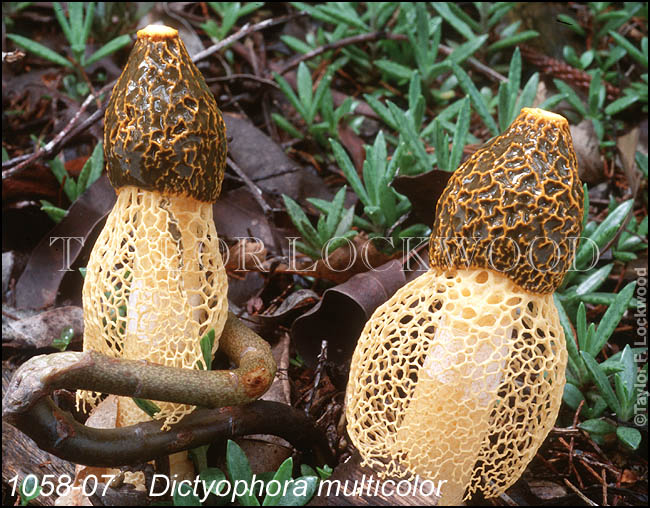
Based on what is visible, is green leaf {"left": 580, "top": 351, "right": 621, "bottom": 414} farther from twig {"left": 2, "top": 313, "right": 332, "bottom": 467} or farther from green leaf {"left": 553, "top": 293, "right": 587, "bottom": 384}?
twig {"left": 2, "top": 313, "right": 332, "bottom": 467}

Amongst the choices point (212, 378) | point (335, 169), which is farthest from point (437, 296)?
point (335, 169)

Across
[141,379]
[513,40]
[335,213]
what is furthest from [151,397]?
[513,40]

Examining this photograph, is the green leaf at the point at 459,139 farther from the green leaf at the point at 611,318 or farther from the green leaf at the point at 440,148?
the green leaf at the point at 611,318

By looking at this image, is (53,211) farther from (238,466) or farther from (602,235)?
(602,235)

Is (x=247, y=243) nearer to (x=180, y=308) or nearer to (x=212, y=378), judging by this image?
(x=180, y=308)

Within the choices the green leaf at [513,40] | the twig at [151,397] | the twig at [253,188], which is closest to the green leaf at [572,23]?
the green leaf at [513,40]

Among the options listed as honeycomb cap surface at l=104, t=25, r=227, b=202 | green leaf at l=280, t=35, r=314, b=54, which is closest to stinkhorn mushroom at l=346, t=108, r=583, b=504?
honeycomb cap surface at l=104, t=25, r=227, b=202
